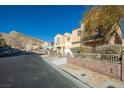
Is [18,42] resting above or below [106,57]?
above

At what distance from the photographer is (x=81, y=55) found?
61.9 ft

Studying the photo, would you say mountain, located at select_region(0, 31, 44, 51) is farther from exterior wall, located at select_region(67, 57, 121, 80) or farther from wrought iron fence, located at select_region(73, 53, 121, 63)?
exterior wall, located at select_region(67, 57, 121, 80)

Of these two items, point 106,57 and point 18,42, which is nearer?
point 106,57

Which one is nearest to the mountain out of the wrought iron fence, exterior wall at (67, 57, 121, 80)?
the wrought iron fence

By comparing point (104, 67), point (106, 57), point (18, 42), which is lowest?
point (104, 67)

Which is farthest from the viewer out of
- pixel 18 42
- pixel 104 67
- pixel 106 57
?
pixel 18 42

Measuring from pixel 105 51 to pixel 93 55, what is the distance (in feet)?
3.87

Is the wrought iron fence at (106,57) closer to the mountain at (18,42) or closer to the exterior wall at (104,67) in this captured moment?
the exterior wall at (104,67)

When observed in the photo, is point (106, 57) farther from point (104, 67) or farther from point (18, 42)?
point (18, 42)

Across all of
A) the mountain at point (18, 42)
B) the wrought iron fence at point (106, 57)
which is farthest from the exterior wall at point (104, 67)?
the mountain at point (18, 42)

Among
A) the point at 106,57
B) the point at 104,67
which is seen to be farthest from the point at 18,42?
the point at 104,67

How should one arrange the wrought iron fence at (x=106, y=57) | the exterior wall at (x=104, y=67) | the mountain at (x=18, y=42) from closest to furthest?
the exterior wall at (x=104, y=67) → the wrought iron fence at (x=106, y=57) → the mountain at (x=18, y=42)
